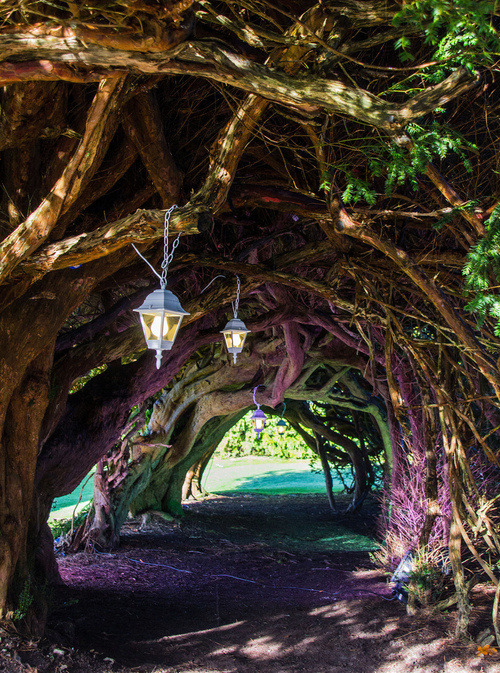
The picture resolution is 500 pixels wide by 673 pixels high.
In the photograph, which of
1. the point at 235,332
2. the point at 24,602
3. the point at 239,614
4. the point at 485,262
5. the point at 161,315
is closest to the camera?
the point at 485,262

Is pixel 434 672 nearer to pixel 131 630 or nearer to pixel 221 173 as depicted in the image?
Answer: pixel 131 630

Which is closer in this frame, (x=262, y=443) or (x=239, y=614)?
(x=239, y=614)

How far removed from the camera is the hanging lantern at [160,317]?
2.99 m

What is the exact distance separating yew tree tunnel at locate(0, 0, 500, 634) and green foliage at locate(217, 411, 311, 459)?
14.2 meters

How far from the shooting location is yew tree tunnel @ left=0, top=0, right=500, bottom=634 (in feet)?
8.45

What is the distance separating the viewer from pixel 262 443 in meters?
24.0

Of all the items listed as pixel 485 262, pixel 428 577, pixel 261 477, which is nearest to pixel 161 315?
pixel 485 262

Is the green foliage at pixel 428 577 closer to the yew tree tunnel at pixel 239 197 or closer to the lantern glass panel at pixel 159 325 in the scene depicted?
the yew tree tunnel at pixel 239 197

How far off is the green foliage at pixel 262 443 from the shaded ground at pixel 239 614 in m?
10.5

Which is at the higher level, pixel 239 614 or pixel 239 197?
pixel 239 197

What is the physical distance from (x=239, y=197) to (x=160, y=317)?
1.82 meters

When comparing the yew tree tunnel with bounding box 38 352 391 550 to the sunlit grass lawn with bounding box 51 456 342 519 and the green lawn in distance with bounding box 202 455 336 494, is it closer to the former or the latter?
the sunlit grass lawn with bounding box 51 456 342 519

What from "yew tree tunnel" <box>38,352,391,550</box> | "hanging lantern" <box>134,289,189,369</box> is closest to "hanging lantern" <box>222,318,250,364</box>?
"yew tree tunnel" <box>38,352,391,550</box>

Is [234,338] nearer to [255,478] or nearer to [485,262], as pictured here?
[485,262]
